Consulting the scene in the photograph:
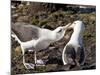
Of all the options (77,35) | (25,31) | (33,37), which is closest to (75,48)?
(77,35)

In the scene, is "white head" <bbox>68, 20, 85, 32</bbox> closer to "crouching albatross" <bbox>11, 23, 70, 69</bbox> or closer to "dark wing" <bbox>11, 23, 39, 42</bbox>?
"crouching albatross" <bbox>11, 23, 70, 69</bbox>

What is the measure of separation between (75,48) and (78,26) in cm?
28

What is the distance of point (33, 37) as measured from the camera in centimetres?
225

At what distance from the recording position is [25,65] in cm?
221

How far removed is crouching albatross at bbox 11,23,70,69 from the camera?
7.20 feet

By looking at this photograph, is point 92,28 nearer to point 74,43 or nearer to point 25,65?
point 74,43

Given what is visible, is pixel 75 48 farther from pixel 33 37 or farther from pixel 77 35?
pixel 33 37

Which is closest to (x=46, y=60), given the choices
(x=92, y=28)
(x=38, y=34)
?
(x=38, y=34)

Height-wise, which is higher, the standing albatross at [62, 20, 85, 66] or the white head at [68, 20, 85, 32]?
the white head at [68, 20, 85, 32]

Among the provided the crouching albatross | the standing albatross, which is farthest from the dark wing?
the standing albatross

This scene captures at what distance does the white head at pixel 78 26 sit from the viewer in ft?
7.91

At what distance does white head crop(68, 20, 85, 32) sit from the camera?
95.0 inches

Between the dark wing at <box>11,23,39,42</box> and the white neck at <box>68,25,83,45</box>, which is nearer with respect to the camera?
the dark wing at <box>11,23,39,42</box>

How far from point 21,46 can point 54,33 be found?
0.42 m
